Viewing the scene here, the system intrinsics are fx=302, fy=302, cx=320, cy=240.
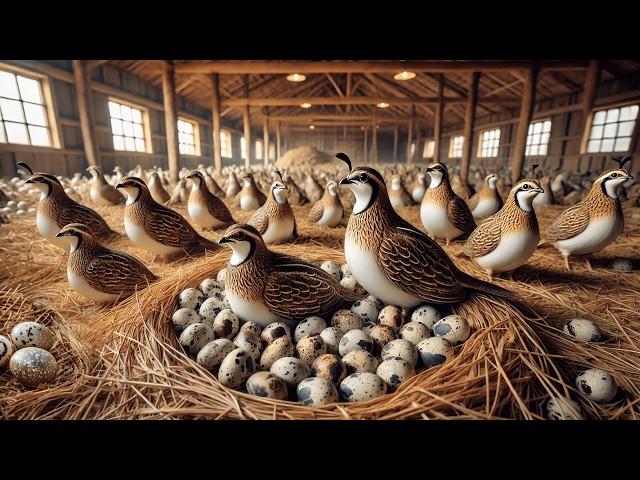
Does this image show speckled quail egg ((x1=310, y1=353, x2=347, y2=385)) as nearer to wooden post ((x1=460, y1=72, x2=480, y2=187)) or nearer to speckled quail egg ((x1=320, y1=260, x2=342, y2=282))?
speckled quail egg ((x1=320, y1=260, x2=342, y2=282))

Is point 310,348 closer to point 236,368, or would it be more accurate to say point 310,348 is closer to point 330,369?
point 330,369

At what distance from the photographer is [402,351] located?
49.2 inches

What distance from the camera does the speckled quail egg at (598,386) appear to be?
3.69 feet

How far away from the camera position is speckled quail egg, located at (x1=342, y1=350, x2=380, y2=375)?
123 centimetres

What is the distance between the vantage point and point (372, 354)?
52.1 inches

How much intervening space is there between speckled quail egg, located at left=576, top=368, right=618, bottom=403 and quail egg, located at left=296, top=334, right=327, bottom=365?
1.02 meters

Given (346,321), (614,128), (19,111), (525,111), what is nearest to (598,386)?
(346,321)

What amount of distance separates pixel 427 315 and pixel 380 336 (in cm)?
29

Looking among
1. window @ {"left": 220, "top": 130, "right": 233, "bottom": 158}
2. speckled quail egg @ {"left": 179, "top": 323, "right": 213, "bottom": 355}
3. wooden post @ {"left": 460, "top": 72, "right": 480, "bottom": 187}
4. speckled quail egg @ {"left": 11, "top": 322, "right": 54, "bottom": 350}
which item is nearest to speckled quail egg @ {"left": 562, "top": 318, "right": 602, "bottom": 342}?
speckled quail egg @ {"left": 179, "top": 323, "right": 213, "bottom": 355}

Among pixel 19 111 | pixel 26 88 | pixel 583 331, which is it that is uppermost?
pixel 26 88

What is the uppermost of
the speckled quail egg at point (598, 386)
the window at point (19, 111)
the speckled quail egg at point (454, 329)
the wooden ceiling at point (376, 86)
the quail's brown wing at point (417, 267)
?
the wooden ceiling at point (376, 86)

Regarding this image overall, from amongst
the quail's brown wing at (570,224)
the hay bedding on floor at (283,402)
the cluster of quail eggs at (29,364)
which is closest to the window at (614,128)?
the quail's brown wing at (570,224)

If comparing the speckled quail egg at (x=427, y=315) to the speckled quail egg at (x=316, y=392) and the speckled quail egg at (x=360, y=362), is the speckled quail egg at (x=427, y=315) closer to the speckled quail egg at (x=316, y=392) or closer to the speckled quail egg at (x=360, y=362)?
the speckled quail egg at (x=360, y=362)

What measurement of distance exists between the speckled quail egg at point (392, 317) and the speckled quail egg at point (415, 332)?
0.07 m
